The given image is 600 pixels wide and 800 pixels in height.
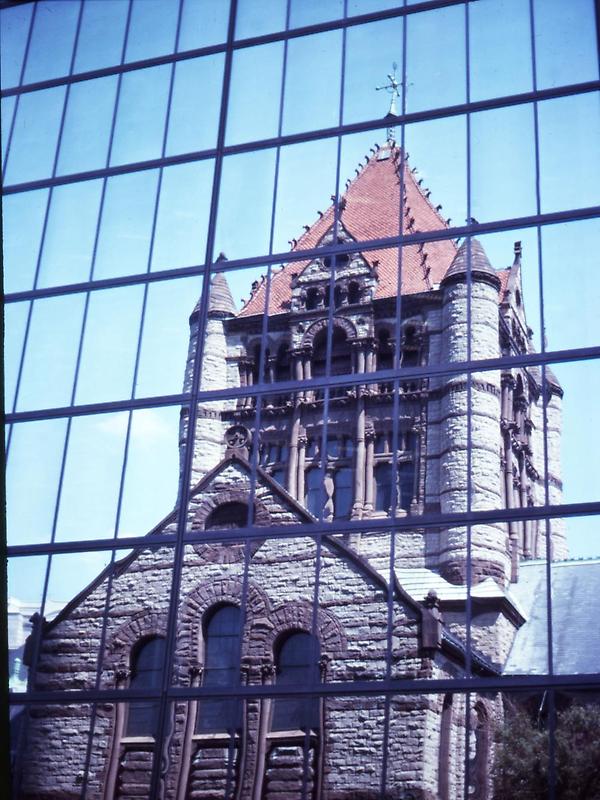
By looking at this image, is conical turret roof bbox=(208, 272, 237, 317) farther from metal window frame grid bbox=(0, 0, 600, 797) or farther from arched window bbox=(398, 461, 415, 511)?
arched window bbox=(398, 461, 415, 511)

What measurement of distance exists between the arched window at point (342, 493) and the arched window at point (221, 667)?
315 centimetres

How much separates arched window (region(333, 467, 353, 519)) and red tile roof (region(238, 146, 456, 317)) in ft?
9.41

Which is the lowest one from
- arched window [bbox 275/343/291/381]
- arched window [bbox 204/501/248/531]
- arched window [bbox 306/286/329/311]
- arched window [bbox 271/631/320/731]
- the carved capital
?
arched window [bbox 271/631/320/731]

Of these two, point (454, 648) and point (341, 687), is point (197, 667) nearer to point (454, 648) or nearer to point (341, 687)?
point (341, 687)

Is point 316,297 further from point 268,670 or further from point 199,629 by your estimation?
point 268,670

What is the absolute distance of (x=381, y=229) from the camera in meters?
20.7

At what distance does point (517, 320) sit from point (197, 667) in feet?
26.8

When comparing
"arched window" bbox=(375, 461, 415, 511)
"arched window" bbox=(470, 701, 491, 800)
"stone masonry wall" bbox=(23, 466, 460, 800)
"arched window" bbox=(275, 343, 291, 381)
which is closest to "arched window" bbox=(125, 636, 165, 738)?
"stone masonry wall" bbox=(23, 466, 460, 800)

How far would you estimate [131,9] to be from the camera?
2166cm

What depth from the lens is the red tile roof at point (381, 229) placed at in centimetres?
1966

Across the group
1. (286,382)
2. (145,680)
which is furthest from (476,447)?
(145,680)

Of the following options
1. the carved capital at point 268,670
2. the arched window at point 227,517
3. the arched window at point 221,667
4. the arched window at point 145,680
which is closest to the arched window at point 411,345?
the arched window at point 227,517

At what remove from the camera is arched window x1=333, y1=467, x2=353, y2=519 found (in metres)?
20.5

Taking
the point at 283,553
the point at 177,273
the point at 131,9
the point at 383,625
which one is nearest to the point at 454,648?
the point at 383,625
